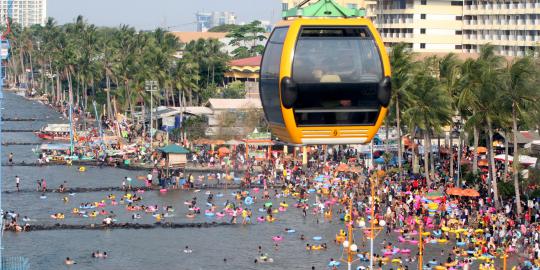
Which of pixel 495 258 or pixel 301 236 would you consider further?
pixel 301 236

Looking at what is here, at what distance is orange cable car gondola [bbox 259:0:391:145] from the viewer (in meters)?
24.4

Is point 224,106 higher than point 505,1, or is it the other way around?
point 505,1

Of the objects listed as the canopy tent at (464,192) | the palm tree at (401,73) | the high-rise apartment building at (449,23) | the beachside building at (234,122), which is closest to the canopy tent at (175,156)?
the beachside building at (234,122)

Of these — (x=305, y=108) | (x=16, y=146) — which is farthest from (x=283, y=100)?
(x=16, y=146)

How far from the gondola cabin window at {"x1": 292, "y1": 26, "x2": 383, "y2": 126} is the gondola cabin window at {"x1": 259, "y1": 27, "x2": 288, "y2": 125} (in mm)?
544

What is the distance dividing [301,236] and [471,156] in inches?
1126

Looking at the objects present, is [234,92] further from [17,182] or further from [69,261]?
[69,261]

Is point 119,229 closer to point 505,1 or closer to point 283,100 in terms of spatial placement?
point 283,100

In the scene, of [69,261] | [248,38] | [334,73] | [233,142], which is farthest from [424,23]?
[334,73]

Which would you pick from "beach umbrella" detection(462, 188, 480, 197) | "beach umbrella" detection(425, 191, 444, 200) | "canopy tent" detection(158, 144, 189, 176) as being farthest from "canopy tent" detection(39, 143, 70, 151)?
"beach umbrella" detection(462, 188, 480, 197)

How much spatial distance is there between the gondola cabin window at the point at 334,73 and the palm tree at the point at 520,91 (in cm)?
3932

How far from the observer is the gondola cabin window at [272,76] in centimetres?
2495

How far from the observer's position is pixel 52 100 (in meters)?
183

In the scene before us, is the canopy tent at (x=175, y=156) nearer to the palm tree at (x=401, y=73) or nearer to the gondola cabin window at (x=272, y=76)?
the palm tree at (x=401, y=73)
